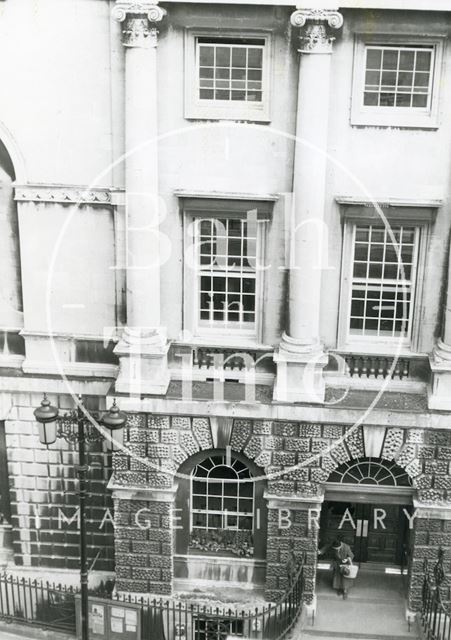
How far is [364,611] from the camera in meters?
22.5

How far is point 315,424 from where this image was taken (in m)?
21.1

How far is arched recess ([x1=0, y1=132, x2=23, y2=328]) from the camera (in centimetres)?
2138

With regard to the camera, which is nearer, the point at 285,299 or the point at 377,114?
the point at 377,114

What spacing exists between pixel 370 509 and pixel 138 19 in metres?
12.6

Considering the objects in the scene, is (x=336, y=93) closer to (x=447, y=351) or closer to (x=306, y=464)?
(x=447, y=351)

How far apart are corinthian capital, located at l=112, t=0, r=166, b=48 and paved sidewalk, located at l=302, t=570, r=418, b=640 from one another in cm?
1340

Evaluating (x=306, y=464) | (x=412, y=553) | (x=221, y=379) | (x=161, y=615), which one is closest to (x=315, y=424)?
(x=306, y=464)

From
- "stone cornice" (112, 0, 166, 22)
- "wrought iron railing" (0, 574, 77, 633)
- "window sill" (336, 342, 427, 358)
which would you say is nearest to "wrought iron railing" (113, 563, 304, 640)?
"wrought iron railing" (0, 574, 77, 633)

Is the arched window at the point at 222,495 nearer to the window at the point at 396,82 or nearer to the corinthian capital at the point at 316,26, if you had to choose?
the window at the point at 396,82

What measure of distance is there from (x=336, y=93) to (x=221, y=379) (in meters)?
6.96

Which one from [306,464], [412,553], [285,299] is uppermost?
[285,299]

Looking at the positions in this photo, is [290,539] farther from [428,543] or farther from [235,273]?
[235,273]

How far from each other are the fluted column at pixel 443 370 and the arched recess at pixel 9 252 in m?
9.70

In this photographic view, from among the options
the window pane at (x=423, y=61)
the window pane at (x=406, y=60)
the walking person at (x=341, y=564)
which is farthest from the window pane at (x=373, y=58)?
the walking person at (x=341, y=564)
